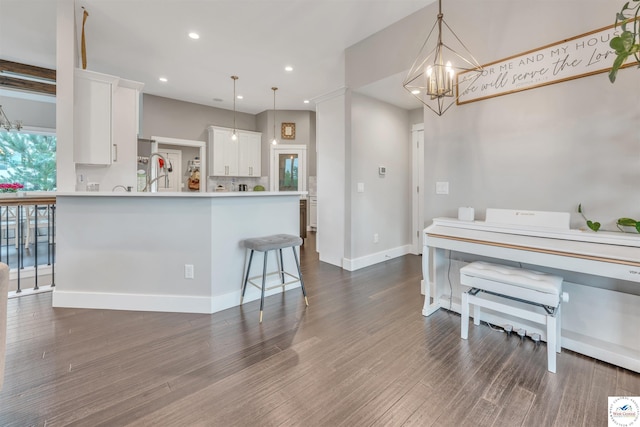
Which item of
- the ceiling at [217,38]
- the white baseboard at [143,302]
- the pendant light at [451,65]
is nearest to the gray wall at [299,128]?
the ceiling at [217,38]

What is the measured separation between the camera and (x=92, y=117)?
316 centimetres

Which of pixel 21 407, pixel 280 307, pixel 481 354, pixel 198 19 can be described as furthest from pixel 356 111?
pixel 21 407

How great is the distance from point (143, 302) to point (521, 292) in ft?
10.2

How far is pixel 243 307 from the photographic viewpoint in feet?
9.13

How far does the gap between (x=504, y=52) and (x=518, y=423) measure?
8.82ft

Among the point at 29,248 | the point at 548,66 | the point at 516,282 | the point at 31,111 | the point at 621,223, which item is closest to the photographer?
the point at 621,223

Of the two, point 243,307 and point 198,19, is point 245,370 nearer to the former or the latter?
point 243,307

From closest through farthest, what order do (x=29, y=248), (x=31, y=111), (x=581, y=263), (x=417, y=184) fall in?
(x=581, y=263), (x=417, y=184), (x=29, y=248), (x=31, y=111)

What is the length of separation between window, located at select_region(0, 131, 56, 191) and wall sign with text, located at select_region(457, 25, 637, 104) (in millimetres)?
8432

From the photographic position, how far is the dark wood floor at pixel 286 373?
1467 mm

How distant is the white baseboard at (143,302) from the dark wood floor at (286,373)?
0.28 ft

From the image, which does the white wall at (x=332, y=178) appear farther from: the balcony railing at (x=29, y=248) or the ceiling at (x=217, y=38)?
the balcony railing at (x=29, y=248)

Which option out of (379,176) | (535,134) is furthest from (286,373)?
(379,176)

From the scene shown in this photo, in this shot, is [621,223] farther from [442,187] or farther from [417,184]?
[417,184]
